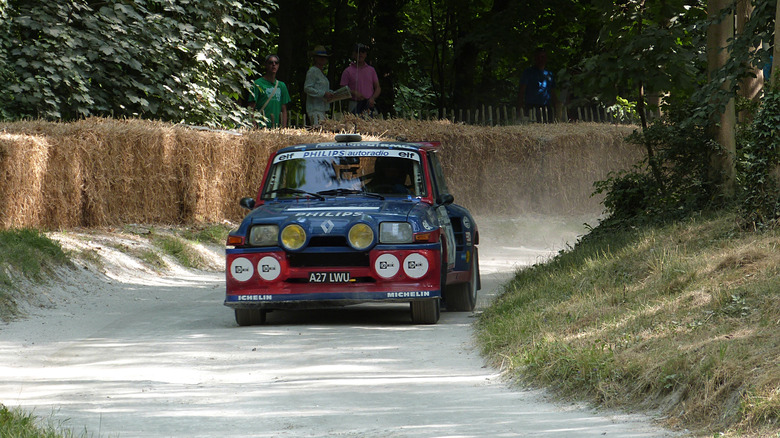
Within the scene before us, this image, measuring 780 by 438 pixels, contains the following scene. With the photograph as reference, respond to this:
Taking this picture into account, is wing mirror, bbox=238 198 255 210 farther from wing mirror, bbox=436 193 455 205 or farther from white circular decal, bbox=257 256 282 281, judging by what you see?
wing mirror, bbox=436 193 455 205

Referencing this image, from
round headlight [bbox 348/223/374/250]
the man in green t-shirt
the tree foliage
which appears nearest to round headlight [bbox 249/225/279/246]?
round headlight [bbox 348/223/374/250]

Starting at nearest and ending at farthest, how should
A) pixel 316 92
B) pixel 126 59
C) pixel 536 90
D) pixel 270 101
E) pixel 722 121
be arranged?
pixel 722 121 < pixel 126 59 < pixel 270 101 < pixel 316 92 < pixel 536 90

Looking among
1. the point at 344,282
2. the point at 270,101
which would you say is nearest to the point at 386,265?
the point at 344,282

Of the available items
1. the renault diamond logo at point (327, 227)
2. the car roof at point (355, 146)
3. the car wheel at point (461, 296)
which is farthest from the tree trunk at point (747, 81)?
the renault diamond logo at point (327, 227)

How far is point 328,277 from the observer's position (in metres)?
11.3

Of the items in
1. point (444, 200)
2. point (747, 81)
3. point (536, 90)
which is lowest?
point (444, 200)

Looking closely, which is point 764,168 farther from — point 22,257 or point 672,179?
point 22,257

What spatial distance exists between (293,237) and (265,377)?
9.05 feet

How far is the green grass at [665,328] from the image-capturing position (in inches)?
276

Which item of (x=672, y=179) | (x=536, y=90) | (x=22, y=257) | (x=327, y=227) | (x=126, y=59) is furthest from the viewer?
(x=536, y=90)

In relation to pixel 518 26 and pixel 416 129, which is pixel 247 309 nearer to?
pixel 416 129

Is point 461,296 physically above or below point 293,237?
below

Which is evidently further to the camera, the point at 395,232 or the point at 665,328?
the point at 395,232

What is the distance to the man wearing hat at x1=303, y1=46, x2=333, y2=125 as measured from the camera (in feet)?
82.8
